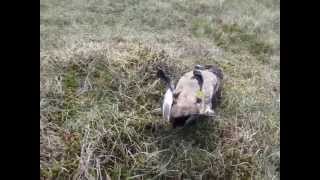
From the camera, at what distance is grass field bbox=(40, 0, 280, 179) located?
3.05 meters

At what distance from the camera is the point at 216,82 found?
136 inches

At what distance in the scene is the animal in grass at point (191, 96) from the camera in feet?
9.74

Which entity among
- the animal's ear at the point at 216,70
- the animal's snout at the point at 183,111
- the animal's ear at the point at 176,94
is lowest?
the animal's snout at the point at 183,111

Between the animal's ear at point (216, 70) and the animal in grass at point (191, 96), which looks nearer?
the animal in grass at point (191, 96)

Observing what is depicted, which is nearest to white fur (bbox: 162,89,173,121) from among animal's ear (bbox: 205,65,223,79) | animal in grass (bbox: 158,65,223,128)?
animal in grass (bbox: 158,65,223,128)

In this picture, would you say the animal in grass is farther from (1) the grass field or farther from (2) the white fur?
(1) the grass field

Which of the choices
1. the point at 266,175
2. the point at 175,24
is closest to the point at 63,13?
the point at 175,24

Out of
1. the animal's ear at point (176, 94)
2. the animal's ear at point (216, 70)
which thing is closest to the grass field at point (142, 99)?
the animal's ear at point (216, 70)

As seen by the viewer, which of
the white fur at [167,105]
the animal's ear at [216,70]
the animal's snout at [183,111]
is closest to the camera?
the animal's snout at [183,111]

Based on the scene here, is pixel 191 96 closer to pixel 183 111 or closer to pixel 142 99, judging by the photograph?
pixel 183 111

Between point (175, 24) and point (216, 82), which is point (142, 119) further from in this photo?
point (175, 24)

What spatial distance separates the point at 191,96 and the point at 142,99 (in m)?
0.50

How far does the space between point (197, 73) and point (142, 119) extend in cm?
52

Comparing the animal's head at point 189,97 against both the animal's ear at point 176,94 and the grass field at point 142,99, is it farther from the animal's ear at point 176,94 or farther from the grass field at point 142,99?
the grass field at point 142,99
